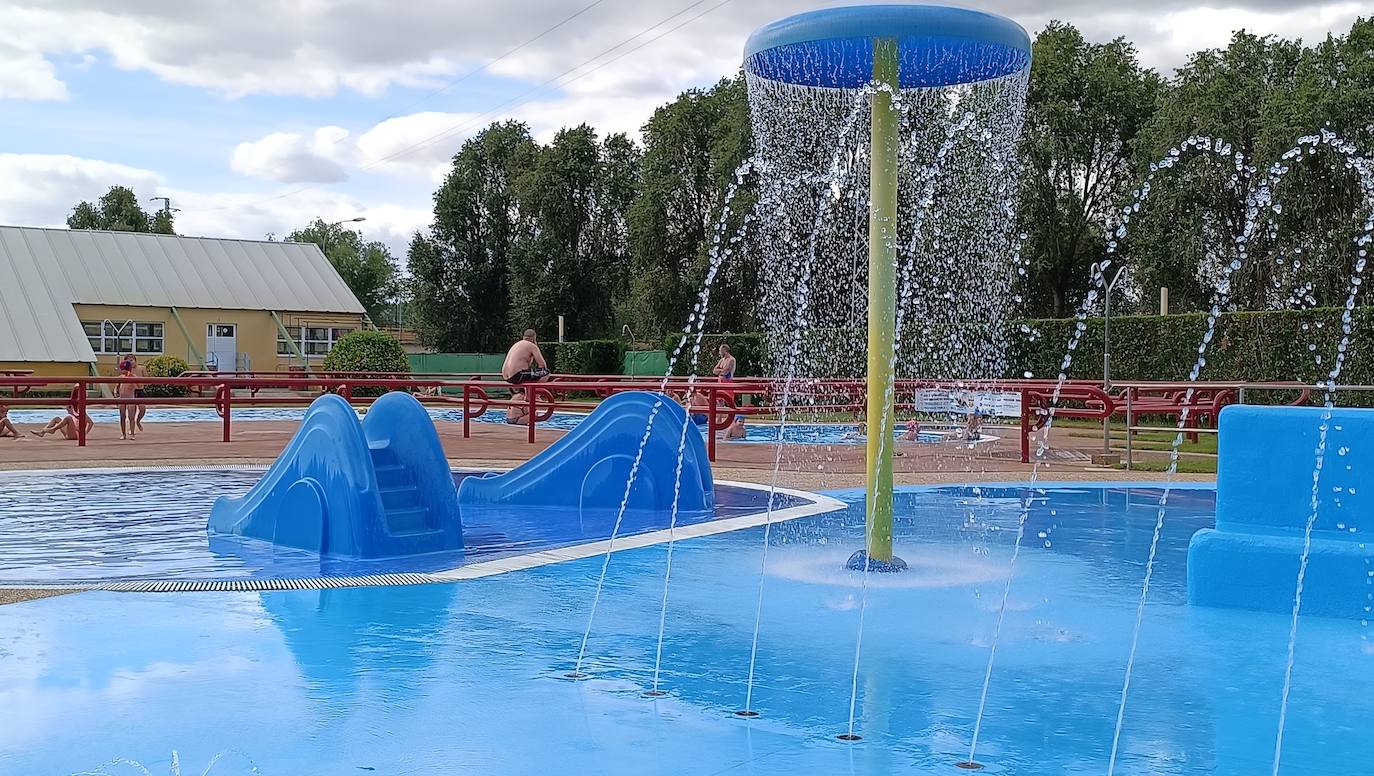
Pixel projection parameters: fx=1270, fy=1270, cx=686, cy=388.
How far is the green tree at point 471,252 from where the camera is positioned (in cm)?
5434

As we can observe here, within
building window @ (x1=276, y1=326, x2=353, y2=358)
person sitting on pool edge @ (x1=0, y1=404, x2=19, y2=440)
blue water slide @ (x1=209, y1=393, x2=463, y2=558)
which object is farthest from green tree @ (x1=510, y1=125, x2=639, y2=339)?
blue water slide @ (x1=209, y1=393, x2=463, y2=558)

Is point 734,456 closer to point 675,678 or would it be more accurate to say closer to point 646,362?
point 675,678

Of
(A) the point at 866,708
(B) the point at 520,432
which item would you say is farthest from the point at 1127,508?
(B) the point at 520,432

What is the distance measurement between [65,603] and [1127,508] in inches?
345

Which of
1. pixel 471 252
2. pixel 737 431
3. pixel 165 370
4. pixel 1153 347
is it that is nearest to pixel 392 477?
pixel 737 431

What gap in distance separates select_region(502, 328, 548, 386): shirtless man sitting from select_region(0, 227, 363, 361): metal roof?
20446 mm

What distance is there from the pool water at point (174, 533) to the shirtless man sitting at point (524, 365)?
507 cm

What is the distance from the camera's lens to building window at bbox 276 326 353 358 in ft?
136

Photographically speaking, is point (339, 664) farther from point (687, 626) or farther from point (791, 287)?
point (791, 287)

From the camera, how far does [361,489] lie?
27.8ft

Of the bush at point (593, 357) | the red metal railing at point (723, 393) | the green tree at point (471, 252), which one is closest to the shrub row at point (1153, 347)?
the red metal railing at point (723, 393)

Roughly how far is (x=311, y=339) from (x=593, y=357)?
9.67 meters

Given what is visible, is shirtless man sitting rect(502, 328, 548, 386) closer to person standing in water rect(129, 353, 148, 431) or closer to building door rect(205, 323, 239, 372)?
person standing in water rect(129, 353, 148, 431)

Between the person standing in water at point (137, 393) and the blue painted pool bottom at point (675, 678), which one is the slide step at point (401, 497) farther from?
the person standing in water at point (137, 393)
